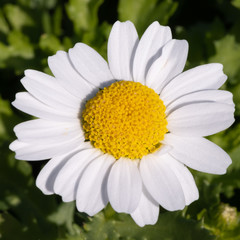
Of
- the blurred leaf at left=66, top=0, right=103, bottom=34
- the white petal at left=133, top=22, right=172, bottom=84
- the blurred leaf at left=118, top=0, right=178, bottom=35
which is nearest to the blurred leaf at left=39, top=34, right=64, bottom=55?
the blurred leaf at left=66, top=0, right=103, bottom=34

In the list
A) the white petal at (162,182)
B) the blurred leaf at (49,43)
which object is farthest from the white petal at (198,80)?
the blurred leaf at (49,43)

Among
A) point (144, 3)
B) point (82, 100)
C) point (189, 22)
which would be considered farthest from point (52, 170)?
point (189, 22)

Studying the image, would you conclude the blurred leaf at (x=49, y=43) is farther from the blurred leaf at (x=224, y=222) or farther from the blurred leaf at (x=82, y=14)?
the blurred leaf at (x=224, y=222)

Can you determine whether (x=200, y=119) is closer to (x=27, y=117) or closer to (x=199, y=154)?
(x=199, y=154)

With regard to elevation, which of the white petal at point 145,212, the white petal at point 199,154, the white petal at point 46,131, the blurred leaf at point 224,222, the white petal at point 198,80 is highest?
the white petal at point 198,80

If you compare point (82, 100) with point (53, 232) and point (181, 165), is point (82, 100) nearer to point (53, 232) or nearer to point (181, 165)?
point (181, 165)

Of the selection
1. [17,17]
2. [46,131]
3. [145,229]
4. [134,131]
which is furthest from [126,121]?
[17,17]
